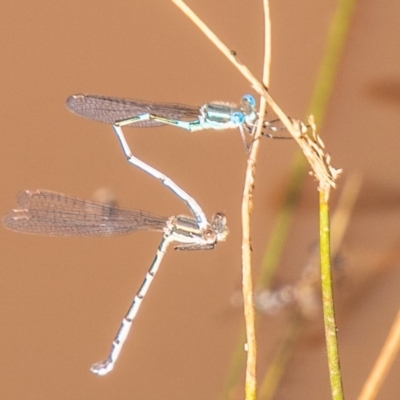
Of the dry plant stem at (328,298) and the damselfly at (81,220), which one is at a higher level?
the damselfly at (81,220)

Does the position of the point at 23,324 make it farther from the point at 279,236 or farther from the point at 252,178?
the point at 252,178

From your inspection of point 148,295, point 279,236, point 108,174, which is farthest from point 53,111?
point 279,236

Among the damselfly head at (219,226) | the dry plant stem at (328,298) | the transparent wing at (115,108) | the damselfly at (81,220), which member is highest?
the transparent wing at (115,108)

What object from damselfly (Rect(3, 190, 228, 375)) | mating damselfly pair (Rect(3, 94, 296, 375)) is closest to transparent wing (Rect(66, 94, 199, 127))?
mating damselfly pair (Rect(3, 94, 296, 375))

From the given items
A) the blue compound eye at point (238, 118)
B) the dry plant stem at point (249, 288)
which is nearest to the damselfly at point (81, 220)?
the blue compound eye at point (238, 118)

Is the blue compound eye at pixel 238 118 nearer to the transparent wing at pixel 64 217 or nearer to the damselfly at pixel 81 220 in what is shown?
the damselfly at pixel 81 220

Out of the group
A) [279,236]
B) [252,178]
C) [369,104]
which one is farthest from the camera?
[369,104]

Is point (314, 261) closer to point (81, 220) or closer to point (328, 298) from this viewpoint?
point (81, 220)
